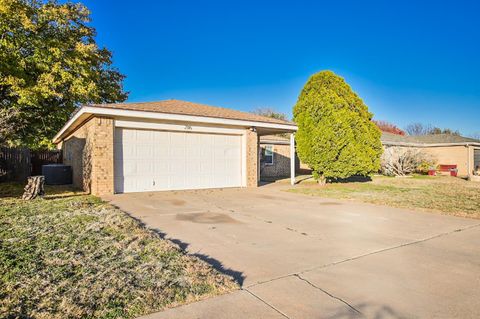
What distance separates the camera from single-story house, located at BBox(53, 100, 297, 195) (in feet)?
33.4

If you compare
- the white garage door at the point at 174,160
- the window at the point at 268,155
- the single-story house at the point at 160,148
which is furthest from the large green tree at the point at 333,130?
the window at the point at 268,155

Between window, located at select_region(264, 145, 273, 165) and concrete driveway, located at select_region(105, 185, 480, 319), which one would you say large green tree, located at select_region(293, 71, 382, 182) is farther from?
concrete driveway, located at select_region(105, 185, 480, 319)

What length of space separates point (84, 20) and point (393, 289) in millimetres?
22652

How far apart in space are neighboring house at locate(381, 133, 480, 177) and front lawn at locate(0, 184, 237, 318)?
2536cm

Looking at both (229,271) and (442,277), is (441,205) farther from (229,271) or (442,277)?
(229,271)

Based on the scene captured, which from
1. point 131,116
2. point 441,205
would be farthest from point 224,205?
point 441,205

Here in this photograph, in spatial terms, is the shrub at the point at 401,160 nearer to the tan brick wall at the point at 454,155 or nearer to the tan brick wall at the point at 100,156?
the tan brick wall at the point at 454,155

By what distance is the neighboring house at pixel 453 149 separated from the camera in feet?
83.9

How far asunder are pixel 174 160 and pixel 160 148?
73 cm

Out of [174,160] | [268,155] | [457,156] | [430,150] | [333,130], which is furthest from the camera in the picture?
[430,150]

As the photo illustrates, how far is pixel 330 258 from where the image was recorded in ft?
13.4

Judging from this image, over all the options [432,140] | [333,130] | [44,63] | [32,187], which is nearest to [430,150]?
[432,140]

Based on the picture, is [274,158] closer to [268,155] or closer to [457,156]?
[268,155]

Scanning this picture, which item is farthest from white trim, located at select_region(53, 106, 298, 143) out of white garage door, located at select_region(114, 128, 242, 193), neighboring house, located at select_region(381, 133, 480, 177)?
neighboring house, located at select_region(381, 133, 480, 177)
